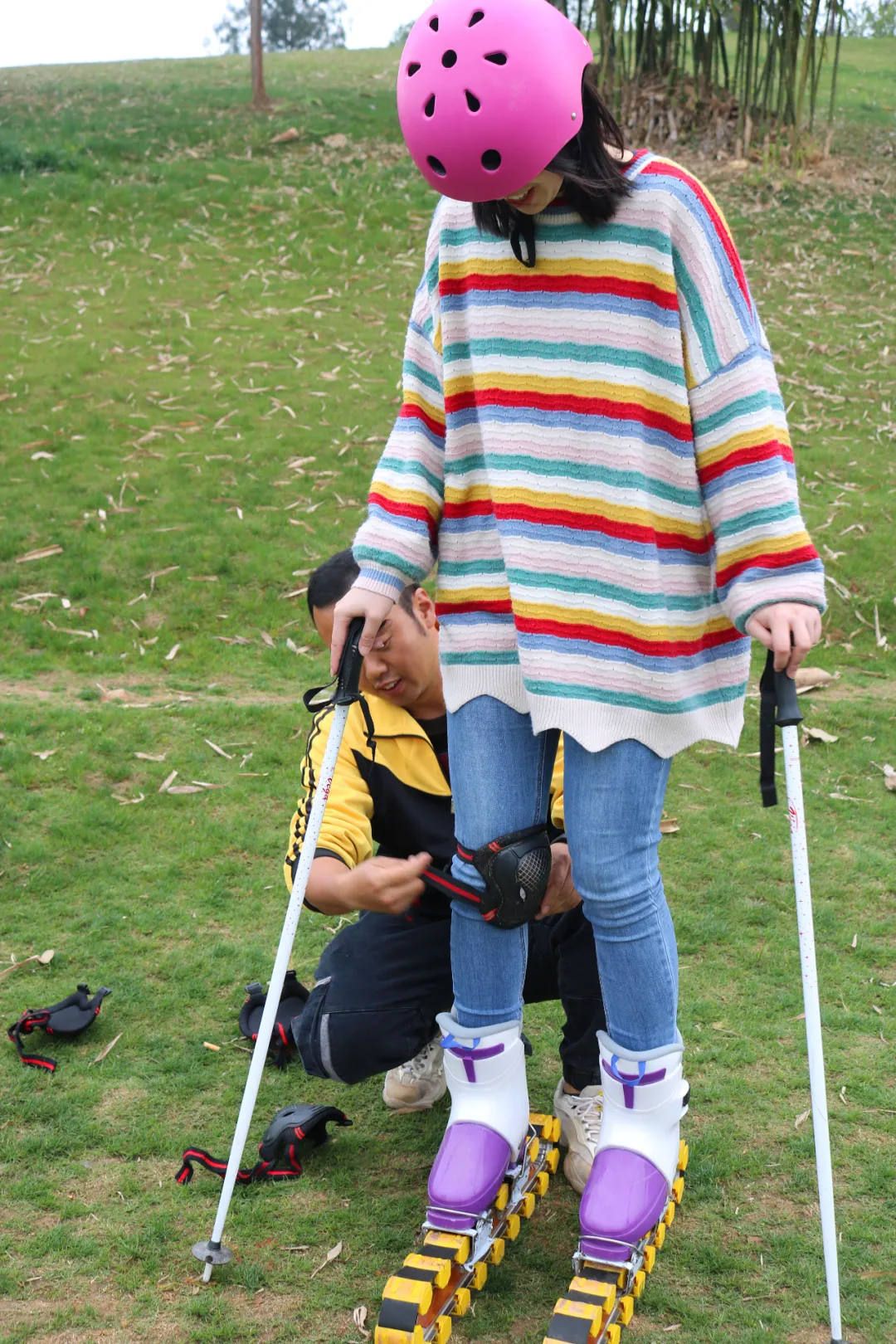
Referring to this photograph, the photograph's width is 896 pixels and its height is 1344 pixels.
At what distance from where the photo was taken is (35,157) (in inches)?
544

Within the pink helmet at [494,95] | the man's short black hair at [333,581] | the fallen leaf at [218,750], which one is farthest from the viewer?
the fallen leaf at [218,750]

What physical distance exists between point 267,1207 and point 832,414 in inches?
298

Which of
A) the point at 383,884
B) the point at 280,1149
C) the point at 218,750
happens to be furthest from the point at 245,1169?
the point at 218,750

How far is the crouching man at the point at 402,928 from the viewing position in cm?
306

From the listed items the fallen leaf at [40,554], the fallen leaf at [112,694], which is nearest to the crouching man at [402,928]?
the fallen leaf at [112,694]

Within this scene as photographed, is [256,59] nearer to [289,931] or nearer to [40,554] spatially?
[40,554]

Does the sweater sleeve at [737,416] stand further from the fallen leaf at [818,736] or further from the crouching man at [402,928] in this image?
the fallen leaf at [818,736]

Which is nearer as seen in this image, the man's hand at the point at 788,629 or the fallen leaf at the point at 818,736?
the man's hand at the point at 788,629

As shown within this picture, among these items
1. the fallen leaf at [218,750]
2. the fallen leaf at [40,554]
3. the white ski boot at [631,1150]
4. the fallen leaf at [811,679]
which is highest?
the white ski boot at [631,1150]

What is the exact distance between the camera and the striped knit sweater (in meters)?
2.37

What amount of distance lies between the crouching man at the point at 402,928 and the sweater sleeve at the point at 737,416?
2.53 ft

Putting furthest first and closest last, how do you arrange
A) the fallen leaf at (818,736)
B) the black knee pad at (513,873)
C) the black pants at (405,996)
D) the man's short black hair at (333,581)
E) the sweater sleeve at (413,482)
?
the fallen leaf at (818,736)
the man's short black hair at (333,581)
the black pants at (405,996)
the sweater sleeve at (413,482)
the black knee pad at (513,873)

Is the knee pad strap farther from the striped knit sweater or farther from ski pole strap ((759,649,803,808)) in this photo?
ski pole strap ((759,649,803,808))

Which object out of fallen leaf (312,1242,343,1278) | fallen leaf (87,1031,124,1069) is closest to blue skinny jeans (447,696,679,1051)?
fallen leaf (312,1242,343,1278)
